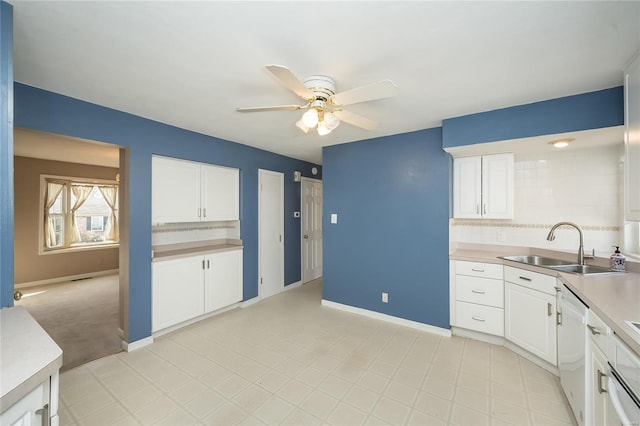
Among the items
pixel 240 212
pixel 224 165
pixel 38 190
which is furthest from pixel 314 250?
pixel 38 190

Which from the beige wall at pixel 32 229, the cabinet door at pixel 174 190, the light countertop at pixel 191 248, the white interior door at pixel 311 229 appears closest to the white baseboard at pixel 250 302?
the light countertop at pixel 191 248

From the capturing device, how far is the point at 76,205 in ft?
18.3

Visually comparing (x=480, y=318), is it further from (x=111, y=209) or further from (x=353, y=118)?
(x=111, y=209)

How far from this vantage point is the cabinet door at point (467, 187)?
3053mm

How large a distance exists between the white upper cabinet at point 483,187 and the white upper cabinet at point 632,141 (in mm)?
1099

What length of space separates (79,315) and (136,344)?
1.62 meters

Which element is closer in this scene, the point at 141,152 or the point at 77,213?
the point at 141,152

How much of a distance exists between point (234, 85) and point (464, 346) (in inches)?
132

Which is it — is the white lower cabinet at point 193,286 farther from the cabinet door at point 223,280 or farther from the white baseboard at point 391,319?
the white baseboard at point 391,319

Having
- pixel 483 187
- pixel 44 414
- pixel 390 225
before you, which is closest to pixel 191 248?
pixel 390 225

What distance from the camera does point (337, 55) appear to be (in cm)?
165

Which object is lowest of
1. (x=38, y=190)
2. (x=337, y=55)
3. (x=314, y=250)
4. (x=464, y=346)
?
(x=464, y=346)

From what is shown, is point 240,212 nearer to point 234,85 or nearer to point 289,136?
point 289,136

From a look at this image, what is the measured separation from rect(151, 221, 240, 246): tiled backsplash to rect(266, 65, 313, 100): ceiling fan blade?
8.83 feet
